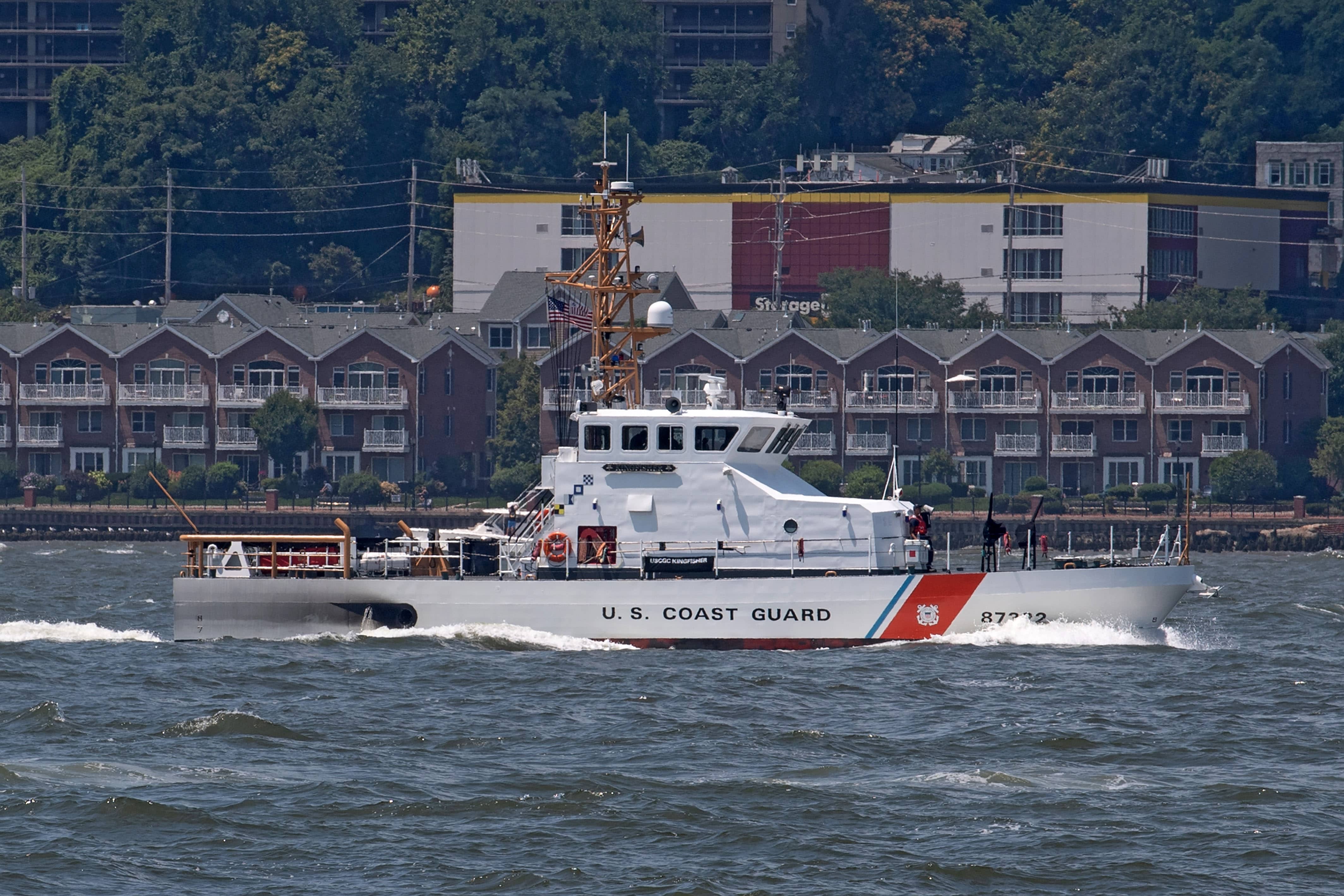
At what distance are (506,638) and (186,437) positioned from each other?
6608cm

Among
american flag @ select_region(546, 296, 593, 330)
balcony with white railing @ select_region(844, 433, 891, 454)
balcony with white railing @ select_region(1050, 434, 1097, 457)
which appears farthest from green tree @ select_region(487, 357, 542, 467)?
american flag @ select_region(546, 296, 593, 330)

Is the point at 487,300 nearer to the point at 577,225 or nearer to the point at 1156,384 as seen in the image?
the point at 577,225

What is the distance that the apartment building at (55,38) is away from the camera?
159 metres

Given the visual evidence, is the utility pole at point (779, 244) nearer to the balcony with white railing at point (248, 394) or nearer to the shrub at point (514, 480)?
the shrub at point (514, 480)

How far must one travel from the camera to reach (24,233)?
137000 millimetres

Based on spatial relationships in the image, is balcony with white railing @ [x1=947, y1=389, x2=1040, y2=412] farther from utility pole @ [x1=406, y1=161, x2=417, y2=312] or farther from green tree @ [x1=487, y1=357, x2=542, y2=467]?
utility pole @ [x1=406, y1=161, x2=417, y2=312]

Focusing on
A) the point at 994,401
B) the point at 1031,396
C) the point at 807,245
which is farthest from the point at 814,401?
the point at 807,245

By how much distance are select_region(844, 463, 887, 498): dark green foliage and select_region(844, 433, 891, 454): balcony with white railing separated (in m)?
4.45

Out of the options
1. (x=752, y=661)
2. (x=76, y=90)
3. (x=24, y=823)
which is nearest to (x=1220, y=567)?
(x=752, y=661)

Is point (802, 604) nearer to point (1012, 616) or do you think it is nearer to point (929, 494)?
point (1012, 616)

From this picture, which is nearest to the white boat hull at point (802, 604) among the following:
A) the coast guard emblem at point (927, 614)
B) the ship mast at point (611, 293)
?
the coast guard emblem at point (927, 614)

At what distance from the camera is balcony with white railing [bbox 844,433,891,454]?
103 meters

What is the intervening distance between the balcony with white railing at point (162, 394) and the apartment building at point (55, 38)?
58019 mm

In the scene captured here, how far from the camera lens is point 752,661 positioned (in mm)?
41281
